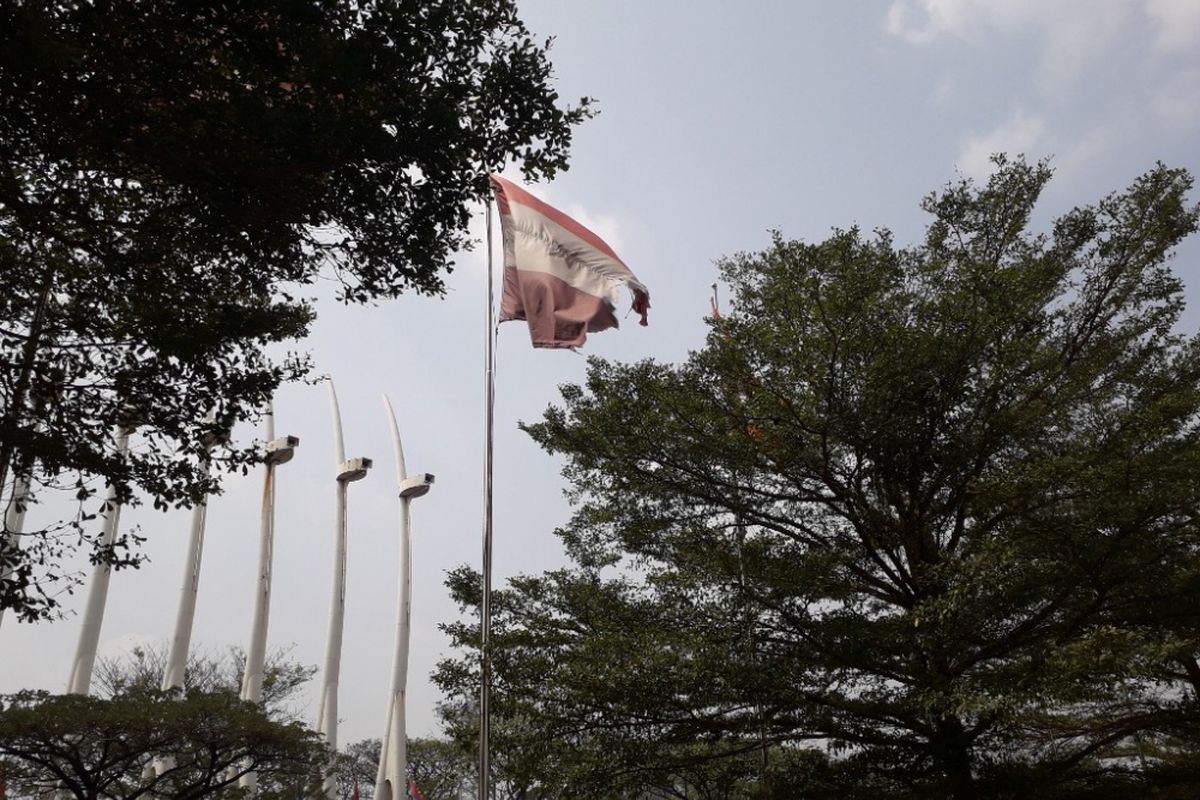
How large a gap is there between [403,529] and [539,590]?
1535 centimetres

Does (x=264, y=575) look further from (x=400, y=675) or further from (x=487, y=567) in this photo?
(x=487, y=567)

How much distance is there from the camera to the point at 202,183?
547 cm

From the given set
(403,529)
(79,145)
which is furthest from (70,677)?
(79,145)

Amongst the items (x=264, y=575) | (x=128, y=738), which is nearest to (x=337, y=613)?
(x=264, y=575)

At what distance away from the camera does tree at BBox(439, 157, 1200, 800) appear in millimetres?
8523

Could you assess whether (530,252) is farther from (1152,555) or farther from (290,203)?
(1152,555)

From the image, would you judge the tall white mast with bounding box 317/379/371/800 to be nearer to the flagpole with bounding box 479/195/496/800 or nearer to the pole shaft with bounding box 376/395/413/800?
the pole shaft with bounding box 376/395/413/800

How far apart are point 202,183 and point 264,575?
1913 cm

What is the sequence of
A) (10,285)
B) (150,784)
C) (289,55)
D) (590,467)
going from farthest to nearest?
(150,784) < (590,467) < (10,285) < (289,55)

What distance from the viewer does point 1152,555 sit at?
855cm

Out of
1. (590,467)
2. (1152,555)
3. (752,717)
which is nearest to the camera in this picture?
(1152,555)

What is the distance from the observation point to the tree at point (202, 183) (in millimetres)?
5137

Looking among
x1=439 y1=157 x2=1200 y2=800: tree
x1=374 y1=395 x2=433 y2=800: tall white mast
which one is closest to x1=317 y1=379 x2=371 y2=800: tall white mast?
x1=374 y1=395 x2=433 y2=800: tall white mast

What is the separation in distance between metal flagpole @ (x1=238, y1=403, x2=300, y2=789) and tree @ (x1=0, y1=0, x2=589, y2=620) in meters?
15.0
